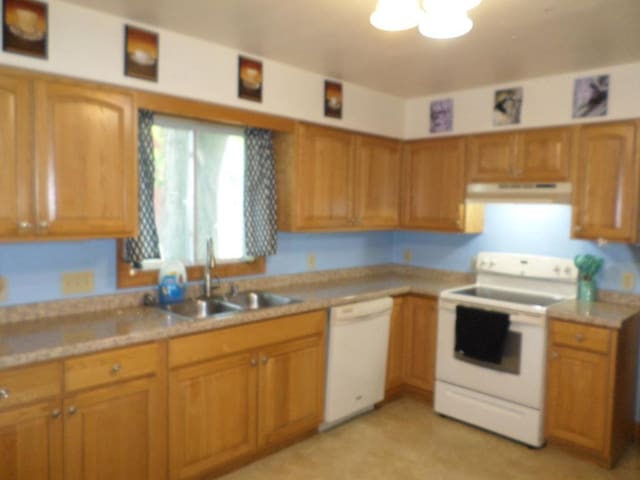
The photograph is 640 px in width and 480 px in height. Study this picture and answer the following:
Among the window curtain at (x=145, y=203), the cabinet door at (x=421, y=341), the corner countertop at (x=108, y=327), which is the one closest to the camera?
the corner countertop at (x=108, y=327)

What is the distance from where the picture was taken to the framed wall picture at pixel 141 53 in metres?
2.49

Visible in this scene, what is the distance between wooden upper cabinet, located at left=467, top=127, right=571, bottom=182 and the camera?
3332 mm

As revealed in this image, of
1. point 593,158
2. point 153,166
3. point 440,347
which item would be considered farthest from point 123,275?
point 593,158

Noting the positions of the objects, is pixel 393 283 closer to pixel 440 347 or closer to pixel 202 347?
pixel 440 347

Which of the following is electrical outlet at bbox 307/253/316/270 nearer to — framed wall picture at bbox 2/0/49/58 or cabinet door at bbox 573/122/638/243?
cabinet door at bbox 573/122/638/243

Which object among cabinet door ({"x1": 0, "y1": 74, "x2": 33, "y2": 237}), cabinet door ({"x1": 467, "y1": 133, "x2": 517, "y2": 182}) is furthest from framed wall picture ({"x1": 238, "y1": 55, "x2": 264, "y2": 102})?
cabinet door ({"x1": 467, "y1": 133, "x2": 517, "y2": 182})

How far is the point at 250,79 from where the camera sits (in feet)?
10.0

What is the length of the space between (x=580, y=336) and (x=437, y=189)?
61.4 inches

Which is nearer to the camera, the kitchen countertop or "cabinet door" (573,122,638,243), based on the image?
the kitchen countertop

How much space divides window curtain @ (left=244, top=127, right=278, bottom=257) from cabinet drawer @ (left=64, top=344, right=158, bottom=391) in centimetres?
121

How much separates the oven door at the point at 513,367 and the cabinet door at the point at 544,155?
993 millimetres

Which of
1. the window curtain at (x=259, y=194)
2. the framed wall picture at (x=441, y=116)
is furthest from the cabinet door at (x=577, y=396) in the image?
the window curtain at (x=259, y=194)

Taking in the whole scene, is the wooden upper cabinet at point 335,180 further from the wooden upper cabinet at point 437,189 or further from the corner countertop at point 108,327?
the corner countertop at point 108,327

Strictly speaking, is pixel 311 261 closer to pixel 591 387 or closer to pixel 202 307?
pixel 202 307
